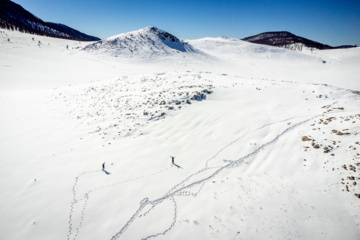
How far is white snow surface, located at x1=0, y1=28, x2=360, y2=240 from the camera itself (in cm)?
691

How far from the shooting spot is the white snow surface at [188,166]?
6.91 meters

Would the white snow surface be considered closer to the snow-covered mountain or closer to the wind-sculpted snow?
the wind-sculpted snow

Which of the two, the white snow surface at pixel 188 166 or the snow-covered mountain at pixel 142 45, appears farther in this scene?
the snow-covered mountain at pixel 142 45

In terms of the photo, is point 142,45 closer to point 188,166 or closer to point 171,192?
point 188,166

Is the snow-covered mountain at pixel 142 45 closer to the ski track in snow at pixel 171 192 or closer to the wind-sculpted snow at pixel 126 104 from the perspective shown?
the wind-sculpted snow at pixel 126 104

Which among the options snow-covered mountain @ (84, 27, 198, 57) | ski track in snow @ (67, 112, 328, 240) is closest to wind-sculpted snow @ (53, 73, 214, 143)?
ski track in snow @ (67, 112, 328, 240)

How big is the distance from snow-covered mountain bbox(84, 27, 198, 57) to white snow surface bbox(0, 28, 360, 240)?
47018mm

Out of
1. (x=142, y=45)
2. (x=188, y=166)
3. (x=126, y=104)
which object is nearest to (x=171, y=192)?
(x=188, y=166)

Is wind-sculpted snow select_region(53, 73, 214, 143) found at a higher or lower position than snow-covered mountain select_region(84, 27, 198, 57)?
lower

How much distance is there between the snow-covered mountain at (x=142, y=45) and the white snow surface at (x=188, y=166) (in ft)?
154

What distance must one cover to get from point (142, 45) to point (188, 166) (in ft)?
213

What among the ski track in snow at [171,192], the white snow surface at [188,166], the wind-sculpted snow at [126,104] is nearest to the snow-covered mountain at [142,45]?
the wind-sculpted snow at [126,104]

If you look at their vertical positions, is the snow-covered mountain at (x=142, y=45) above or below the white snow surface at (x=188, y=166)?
above

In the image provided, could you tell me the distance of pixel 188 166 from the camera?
33.2 ft
